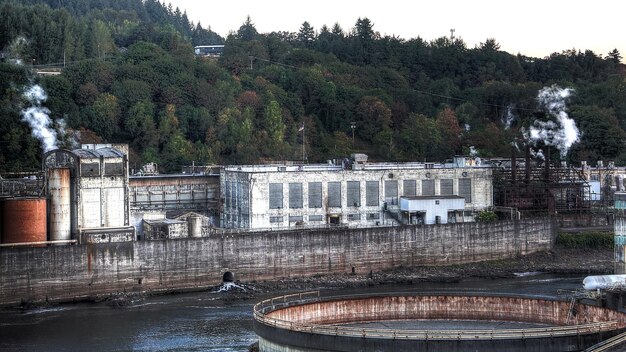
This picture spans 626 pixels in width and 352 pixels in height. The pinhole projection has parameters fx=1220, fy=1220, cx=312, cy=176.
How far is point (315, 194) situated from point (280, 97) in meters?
42.9

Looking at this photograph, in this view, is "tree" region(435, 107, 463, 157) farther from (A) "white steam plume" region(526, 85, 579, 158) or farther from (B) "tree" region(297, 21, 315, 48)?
(B) "tree" region(297, 21, 315, 48)

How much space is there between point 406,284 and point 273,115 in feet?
143

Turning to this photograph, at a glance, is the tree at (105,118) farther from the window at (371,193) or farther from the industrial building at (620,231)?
the industrial building at (620,231)

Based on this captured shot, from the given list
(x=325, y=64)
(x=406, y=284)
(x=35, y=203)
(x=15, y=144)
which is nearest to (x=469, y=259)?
(x=406, y=284)

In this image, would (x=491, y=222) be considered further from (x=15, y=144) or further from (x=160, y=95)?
(x=160, y=95)

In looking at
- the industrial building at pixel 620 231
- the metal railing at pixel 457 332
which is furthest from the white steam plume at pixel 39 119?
the metal railing at pixel 457 332

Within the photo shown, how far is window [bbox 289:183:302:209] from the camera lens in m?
73.8

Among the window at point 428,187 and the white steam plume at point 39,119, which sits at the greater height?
the white steam plume at point 39,119

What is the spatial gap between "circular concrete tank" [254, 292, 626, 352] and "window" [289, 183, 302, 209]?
3065 cm

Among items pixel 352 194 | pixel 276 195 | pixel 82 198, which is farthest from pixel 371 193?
pixel 82 198

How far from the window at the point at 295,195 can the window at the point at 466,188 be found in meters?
11.5

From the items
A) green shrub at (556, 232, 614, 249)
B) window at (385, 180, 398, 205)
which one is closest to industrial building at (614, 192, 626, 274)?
green shrub at (556, 232, 614, 249)

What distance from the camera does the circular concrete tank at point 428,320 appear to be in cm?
3631

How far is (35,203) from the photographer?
204ft
